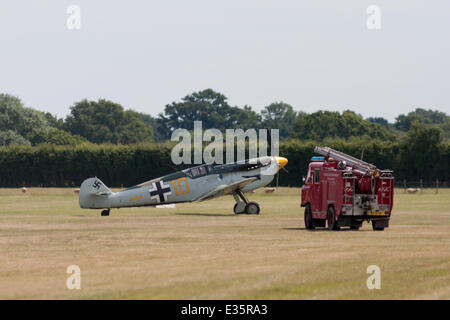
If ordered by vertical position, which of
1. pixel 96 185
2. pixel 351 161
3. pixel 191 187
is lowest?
pixel 191 187

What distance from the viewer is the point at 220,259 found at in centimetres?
2052

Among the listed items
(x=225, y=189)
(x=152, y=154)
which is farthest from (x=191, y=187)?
(x=152, y=154)

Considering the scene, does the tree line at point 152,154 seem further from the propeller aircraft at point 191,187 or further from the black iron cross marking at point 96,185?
→ the black iron cross marking at point 96,185

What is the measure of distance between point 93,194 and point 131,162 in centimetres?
4722

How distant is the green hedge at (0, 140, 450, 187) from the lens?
7844 cm

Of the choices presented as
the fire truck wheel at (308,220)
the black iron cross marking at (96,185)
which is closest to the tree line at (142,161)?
the black iron cross marking at (96,185)

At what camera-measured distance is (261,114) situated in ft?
639

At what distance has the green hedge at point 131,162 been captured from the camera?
78438 mm

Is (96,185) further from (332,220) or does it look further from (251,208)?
(332,220)

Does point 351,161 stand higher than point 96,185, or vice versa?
point 351,161

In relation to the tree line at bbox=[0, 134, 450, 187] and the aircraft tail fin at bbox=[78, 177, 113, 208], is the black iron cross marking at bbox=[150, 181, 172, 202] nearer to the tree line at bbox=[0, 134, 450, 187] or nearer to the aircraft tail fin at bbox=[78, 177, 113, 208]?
the aircraft tail fin at bbox=[78, 177, 113, 208]
